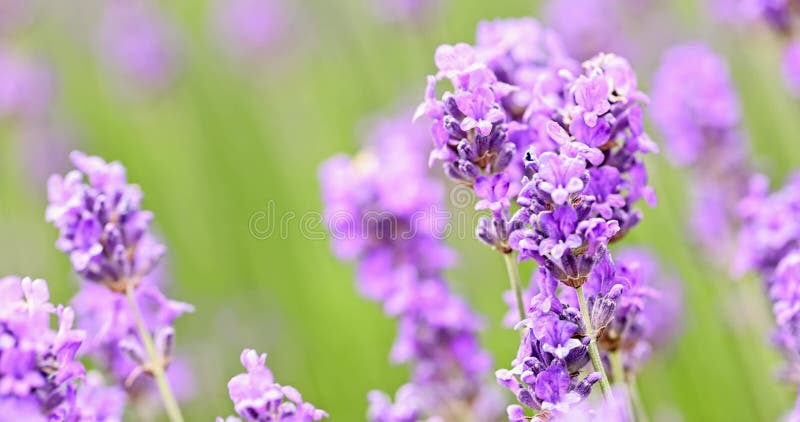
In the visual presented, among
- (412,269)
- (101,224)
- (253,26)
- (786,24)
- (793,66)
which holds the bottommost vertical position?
(101,224)

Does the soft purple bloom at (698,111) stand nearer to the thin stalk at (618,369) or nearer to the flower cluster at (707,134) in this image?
the flower cluster at (707,134)

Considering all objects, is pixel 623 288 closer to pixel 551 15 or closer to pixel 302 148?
pixel 551 15

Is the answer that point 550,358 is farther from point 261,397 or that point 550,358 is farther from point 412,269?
point 412,269

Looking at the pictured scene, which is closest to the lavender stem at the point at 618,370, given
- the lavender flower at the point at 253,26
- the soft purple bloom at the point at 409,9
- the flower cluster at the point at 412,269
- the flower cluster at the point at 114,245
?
the flower cluster at the point at 412,269

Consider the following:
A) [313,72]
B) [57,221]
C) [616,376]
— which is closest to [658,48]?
[313,72]

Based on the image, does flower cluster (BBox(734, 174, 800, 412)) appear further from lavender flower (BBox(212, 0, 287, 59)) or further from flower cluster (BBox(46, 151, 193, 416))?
lavender flower (BBox(212, 0, 287, 59))

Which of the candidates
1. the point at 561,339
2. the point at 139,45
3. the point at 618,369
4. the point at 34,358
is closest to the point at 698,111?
the point at 618,369
